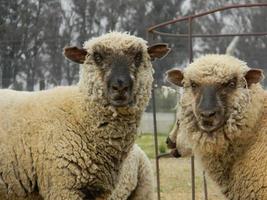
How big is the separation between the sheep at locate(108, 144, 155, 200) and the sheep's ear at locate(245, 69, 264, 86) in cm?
184

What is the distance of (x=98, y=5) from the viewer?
70.9 feet

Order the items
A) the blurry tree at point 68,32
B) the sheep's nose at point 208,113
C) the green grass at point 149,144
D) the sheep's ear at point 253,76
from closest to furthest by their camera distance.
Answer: the sheep's nose at point 208,113, the sheep's ear at point 253,76, the green grass at point 149,144, the blurry tree at point 68,32

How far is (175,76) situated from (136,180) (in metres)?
1.75

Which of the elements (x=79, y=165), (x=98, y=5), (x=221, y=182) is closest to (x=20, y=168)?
Answer: (x=79, y=165)

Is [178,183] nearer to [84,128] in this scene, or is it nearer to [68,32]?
[84,128]

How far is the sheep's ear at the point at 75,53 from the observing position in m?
5.13

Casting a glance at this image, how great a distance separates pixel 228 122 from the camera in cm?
428

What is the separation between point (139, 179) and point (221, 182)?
1977 mm

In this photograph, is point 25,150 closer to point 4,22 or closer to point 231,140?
point 231,140

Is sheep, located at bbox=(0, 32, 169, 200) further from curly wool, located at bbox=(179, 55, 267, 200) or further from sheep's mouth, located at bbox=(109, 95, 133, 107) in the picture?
curly wool, located at bbox=(179, 55, 267, 200)

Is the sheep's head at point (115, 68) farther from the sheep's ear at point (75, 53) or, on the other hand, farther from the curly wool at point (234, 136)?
the curly wool at point (234, 136)

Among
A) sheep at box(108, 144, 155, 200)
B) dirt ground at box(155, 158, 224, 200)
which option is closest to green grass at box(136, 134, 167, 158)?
dirt ground at box(155, 158, 224, 200)

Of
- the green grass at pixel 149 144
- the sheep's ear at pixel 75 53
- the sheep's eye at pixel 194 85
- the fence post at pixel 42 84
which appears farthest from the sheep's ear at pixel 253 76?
the fence post at pixel 42 84

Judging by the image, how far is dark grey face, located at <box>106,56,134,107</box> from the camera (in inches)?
186
